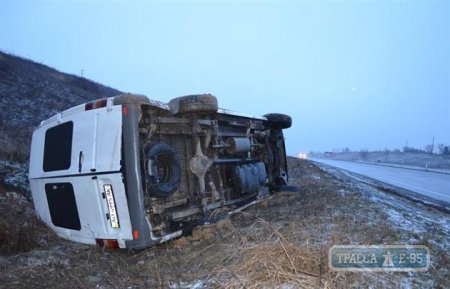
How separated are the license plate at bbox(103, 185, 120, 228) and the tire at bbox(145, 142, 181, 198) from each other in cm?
47

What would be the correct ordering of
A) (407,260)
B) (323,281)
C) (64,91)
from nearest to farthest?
(323,281) < (407,260) < (64,91)

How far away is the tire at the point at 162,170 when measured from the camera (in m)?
4.95

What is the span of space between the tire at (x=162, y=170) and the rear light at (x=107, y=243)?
2.40 feet

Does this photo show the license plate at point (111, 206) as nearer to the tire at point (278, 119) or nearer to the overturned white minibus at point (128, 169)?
the overturned white minibus at point (128, 169)

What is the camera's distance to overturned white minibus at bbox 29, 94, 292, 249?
4664 millimetres

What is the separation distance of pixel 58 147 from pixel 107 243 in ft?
5.38

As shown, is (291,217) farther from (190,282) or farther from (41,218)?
(41,218)

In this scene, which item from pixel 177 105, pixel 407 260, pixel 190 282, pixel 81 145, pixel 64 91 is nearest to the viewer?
pixel 190 282

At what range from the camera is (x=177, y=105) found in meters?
5.56

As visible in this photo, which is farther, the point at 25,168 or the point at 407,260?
the point at 25,168

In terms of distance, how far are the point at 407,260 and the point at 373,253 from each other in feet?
1.17

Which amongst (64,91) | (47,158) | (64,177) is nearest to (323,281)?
(64,177)

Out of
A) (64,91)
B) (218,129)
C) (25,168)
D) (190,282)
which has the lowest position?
(190,282)

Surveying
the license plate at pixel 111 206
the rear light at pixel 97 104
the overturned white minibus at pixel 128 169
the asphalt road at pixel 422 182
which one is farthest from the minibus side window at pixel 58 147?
the asphalt road at pixel 422 182
